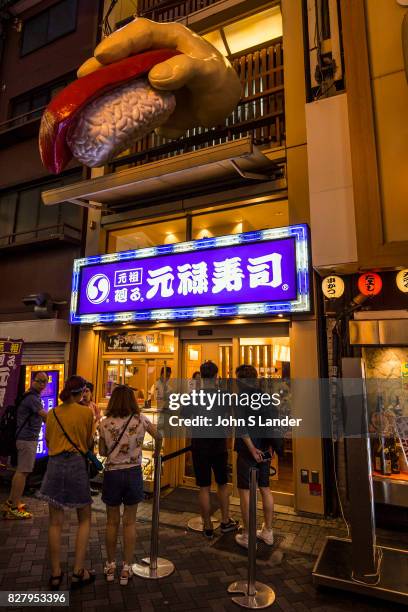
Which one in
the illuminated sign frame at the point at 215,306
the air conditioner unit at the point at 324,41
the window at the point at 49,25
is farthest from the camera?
the window at the point at 49,25

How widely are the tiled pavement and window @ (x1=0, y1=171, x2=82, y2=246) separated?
7.16m

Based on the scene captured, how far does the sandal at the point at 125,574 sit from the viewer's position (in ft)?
13.2

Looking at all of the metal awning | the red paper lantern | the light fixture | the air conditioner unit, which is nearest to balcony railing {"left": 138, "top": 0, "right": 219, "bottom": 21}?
the light fixture

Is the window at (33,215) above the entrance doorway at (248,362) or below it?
above

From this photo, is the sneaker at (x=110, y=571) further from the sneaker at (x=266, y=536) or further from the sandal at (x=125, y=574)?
the sneaker at (x=266, y=536)

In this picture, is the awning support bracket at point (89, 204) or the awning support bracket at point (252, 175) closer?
the awning support bracket at point (252, 175)

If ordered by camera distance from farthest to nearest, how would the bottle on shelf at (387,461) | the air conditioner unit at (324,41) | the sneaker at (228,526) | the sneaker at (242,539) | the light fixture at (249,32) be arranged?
the light fixture at (249,32)
the air conditioner unit at (324,41)
the bottle on shelf at (387,461)
the sneaker at (228,526)
the sneaker at (242,539)

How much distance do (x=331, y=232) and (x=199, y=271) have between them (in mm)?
2478

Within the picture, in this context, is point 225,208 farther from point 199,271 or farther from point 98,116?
point 98,116

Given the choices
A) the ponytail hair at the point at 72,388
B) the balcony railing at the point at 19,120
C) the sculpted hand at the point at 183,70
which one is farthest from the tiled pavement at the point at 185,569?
the balcony railing at the point at 19,120

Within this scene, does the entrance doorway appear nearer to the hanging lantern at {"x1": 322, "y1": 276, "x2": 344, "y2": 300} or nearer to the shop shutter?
the hanging lantern at {"x1": 322, "y1": 276, "x2": 344, "y2": 300}

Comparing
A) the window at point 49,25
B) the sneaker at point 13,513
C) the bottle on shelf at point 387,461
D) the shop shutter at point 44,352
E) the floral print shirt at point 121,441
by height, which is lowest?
the sneaker at point 13,513

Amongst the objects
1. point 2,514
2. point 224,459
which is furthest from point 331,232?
point 2,514

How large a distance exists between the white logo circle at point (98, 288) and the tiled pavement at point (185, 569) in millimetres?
4085
